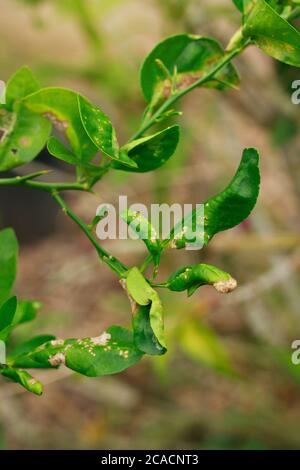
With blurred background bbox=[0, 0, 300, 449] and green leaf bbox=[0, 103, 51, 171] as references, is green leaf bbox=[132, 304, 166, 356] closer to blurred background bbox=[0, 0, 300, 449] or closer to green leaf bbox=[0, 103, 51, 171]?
green leaf bbox=[0, 103, 51, 171]

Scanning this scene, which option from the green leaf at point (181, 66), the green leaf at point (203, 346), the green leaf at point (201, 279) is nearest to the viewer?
the green leaf at point (201, 279)

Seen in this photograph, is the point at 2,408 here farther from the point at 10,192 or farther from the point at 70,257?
the point at 10,192

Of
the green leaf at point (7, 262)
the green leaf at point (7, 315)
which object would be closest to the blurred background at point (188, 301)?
the green leaf at point (7, 262)

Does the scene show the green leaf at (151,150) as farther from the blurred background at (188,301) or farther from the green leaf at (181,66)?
the blurred background at (188,301)

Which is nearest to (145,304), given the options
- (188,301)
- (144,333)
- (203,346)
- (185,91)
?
(144,333)

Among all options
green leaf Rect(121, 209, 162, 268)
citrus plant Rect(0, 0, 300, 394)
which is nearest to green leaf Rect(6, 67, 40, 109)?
citrus plant Rect(0, 0, 300, 394)

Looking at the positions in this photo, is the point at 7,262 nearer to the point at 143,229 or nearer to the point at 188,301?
the point at 143,229
